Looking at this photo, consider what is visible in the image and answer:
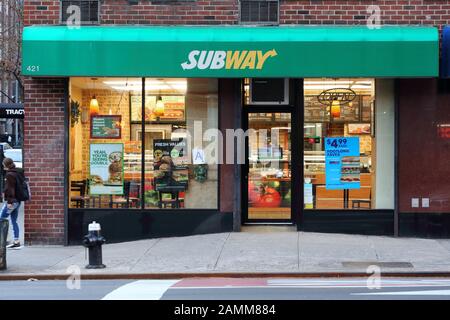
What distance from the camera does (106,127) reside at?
14008mm

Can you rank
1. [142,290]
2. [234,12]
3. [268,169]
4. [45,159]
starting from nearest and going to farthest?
1. [142,290]
2. [234,12]
3. [45,159]
4. [268,169]

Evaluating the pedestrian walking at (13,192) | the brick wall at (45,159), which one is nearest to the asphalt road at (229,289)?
the pedestrian walking at (13,192)

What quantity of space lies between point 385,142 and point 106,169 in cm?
562

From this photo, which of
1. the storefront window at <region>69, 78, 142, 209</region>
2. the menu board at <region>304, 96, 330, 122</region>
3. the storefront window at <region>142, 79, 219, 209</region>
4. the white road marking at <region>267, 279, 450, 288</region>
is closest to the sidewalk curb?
the white road marking at <region>267, 279, 450, 288</region>

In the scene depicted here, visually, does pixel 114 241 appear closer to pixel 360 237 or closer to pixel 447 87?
pixel 360 237

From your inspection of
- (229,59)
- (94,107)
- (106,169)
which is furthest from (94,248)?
(229,59)

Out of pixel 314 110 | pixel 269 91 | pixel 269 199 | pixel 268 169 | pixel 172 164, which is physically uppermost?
pixel 269 91

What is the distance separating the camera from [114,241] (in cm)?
1383

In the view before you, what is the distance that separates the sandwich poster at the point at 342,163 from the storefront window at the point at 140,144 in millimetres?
2293

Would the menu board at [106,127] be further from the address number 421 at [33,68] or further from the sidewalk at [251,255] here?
the sidewalk at [251,255]

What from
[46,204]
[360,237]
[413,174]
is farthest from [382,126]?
[46,204]

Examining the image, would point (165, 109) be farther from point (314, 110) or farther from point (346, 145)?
point (346, 145)

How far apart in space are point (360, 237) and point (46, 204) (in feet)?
20.4

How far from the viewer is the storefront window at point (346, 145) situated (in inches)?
543
